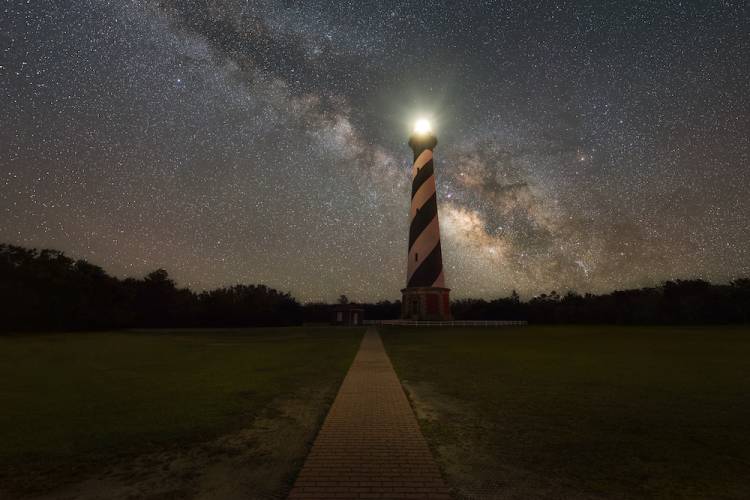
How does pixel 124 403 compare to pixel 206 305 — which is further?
pixel 206 305

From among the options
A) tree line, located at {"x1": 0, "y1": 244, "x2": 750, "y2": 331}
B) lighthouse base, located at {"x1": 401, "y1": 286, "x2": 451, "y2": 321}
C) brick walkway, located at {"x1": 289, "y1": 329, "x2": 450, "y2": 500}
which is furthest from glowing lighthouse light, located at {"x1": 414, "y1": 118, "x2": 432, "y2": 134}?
brick walkway, located at {"x1": 289, "y1": 329, "x2": 450, "y2": 500}

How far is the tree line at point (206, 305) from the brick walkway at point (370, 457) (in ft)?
166

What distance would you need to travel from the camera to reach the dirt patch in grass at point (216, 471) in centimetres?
508

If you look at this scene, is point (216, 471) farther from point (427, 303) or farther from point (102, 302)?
point (102, 302)

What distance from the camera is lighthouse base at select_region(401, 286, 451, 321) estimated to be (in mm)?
44062

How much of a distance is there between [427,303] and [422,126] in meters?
19.5

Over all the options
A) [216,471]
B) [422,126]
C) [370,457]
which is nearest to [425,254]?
[422,126]

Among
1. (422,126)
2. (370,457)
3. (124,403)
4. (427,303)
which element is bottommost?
(370,457)

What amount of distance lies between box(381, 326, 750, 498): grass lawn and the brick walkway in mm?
348

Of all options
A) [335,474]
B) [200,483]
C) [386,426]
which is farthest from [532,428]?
[200,483]

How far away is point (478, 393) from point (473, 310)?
60.4 m

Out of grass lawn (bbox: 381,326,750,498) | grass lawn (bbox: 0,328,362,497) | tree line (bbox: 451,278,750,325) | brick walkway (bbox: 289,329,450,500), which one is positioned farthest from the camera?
tree line (bbox: 451,278,750,325)

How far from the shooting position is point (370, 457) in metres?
5.96

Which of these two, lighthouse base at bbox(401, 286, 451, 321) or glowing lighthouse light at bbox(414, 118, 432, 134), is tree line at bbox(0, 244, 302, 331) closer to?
lighthouse base at bbox(401, 286, 451, 321)
